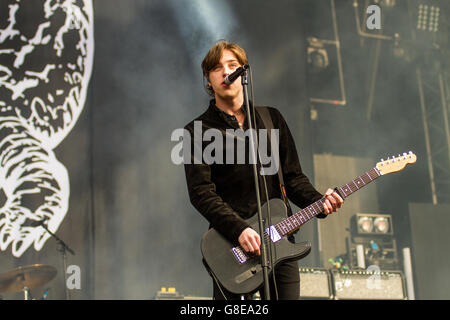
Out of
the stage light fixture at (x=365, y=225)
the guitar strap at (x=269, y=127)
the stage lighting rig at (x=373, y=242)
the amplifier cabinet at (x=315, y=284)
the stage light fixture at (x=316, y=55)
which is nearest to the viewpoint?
the guitar strap at (x=269, y=127)

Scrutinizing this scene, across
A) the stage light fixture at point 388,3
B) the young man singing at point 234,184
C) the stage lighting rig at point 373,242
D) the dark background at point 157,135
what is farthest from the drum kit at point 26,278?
the stage light fixture at point 388,3

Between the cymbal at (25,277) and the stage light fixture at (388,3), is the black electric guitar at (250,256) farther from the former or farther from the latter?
the stage light fixture at (388,3)

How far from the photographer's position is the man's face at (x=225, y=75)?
2.85 metres

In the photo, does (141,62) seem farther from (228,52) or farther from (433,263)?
(433,263)

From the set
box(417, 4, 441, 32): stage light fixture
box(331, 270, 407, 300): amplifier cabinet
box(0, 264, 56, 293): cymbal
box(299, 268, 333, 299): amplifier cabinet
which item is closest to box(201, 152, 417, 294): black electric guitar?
box(0, 264, 56, 293): cymbal

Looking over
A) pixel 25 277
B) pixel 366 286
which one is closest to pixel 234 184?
pixel 25 277

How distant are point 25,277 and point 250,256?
118 inches

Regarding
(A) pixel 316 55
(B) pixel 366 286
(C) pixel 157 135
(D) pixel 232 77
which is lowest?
(B) pixel 366 286

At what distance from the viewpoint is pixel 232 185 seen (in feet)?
8.95

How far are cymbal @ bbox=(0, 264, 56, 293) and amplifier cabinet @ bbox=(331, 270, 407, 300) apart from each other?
114 inches

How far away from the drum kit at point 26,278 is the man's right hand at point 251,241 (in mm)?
2898

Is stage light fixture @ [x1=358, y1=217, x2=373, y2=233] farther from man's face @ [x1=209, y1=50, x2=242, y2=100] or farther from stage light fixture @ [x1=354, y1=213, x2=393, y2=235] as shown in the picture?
man's face @ [x1=209, y1=50, x2=242, y2=100]

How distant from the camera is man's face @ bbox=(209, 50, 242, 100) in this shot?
2.85 metres

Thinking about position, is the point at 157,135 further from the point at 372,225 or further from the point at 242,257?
the point at 242,257
